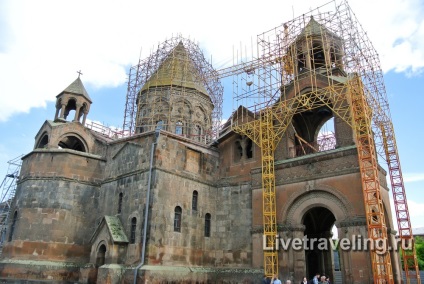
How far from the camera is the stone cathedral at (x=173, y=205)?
1529cm

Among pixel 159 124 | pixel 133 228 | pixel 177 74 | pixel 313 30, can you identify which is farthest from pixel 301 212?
pixel 177 74

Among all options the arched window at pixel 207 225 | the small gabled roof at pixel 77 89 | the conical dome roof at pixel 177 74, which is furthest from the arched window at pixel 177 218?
the conical dome roof at pixel 177 74

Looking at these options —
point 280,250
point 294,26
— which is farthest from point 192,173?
point 294,26

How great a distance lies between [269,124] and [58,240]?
1216cm

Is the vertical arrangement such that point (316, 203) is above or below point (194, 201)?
below

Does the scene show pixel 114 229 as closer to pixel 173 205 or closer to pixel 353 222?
pixel 173 205

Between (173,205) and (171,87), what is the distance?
35.7ft

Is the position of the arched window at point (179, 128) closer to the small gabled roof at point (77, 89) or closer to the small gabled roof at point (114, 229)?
the small gabled roof at point (77, 89)

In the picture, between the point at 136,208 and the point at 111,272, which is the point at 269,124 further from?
the point at 111,272

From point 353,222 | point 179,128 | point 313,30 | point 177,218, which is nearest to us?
point 353,222

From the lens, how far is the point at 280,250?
628 inches

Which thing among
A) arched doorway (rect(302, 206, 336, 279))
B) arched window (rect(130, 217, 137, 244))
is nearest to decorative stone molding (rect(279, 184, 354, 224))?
arched doorway (rect(302, 206, 336, 279))

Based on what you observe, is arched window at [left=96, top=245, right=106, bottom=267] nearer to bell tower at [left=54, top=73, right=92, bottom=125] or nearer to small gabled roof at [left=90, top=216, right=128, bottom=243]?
small gabled roof at [left=90, top=216, right=128, bottom=243]

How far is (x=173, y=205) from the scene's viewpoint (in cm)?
1681
